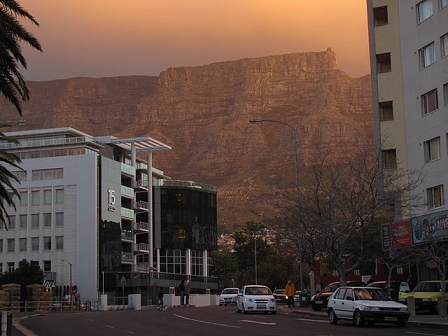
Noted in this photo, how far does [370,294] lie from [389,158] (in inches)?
912

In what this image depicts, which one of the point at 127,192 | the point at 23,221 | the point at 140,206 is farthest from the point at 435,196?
the point at 140,206

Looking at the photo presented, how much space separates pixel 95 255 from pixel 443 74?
55.5 metres

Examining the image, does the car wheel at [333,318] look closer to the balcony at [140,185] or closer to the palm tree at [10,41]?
the palm tree at [10,41]

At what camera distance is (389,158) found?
164 ft

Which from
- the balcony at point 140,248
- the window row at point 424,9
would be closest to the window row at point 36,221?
the balcony at point 140,248

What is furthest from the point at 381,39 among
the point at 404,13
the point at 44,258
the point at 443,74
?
the point at 44,258

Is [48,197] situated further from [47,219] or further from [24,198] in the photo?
[24,198]

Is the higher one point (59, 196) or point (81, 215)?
point (59, 196)

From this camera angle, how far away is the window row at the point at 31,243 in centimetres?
9156

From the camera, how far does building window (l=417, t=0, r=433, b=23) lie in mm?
44500

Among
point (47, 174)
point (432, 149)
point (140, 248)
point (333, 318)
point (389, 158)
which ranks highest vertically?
point (47, 174)

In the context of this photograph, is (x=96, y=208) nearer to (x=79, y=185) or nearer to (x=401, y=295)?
(x=79, y=185)

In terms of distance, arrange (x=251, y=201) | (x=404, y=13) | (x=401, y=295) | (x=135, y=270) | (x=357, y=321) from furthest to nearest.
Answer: (x=251, y=201) → (x=135, y=270) → (x=404, y=13) → (x=401, y=295) → (x=357, y=321)

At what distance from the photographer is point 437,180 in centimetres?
4300
